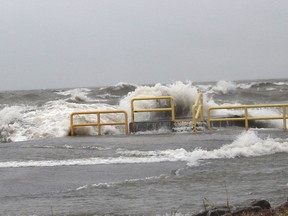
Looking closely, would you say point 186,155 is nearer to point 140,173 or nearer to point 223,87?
point 140,173

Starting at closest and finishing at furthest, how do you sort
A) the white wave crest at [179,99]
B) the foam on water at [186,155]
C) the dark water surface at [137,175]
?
the dark water surface at [137,175]
the foam on water at [186,155]
the white wave crest at [179,99]

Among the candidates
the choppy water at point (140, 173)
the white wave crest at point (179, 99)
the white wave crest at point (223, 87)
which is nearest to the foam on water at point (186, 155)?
the choppy water at point (140, 173)

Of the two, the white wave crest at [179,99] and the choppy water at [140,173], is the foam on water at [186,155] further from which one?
the white wave crest at [179,99]

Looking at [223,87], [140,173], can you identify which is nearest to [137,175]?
[140,173]

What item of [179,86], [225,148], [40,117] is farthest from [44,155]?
[179,86]

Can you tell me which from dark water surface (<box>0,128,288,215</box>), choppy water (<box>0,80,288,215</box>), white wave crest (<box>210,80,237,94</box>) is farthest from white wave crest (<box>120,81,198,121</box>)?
white wave crest (<box>210,80,237,94</box>)

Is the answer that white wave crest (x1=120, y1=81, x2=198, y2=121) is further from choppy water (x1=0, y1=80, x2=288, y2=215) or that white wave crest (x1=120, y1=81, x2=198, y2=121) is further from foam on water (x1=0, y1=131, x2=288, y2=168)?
foam on water (x1=0, y1=131, x2=288, y2=168)

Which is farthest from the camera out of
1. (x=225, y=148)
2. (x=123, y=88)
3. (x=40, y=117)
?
(x=123, y=88)

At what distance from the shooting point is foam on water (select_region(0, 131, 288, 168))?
13961 mm

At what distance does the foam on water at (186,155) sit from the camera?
14.0 m

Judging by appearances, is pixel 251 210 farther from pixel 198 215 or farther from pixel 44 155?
pixel 44 155

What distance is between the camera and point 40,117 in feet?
88.1

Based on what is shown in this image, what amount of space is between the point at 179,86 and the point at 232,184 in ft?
62.4

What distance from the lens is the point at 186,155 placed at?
1441cm
